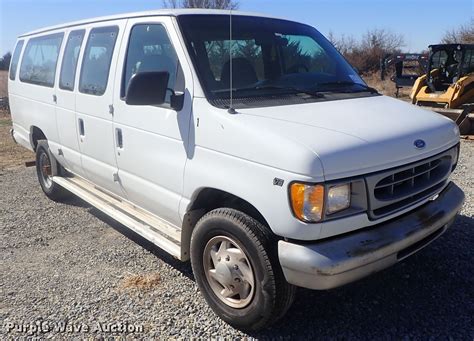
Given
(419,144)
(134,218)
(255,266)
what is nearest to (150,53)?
(134,218)

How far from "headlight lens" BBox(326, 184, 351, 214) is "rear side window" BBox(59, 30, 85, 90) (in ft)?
11.3

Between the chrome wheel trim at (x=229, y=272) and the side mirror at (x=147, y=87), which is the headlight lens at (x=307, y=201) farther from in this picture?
the side mirror at (x=147, y=87)

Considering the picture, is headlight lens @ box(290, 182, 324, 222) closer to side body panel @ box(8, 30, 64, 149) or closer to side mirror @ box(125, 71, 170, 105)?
side mirror @ box(125, 71, 170, 105)

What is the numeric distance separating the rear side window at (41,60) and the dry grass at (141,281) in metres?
2.78

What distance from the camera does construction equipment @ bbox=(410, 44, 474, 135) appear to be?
508 inches

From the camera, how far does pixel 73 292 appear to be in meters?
3.83

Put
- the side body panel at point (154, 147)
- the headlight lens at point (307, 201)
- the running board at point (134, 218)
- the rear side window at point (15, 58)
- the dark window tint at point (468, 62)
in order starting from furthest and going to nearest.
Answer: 1. the dark window tint at point (468, 62)
2. the rear side window at point (15, 58)
3. the running board at point (134, 218)
4. the side body panel at point (154, 147)
5. the headlight lens at point (307, 201)

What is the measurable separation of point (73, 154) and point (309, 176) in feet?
11.4

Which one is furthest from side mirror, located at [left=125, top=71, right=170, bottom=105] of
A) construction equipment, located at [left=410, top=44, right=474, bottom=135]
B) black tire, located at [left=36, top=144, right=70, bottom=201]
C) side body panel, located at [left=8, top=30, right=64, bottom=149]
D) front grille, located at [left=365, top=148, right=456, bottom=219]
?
construction equipment, located at [left=410, top=44, right=474, bottom=135]

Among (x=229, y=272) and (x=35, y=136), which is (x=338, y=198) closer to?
(x=229, y=272)

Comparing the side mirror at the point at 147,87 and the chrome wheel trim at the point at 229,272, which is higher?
the side mirror at the point at 147,87

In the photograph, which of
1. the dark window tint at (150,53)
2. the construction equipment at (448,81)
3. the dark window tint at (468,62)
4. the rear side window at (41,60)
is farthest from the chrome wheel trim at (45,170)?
the dark window tint at (468,62)

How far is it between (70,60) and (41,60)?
1.12 metres

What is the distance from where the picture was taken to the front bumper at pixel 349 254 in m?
2.63
